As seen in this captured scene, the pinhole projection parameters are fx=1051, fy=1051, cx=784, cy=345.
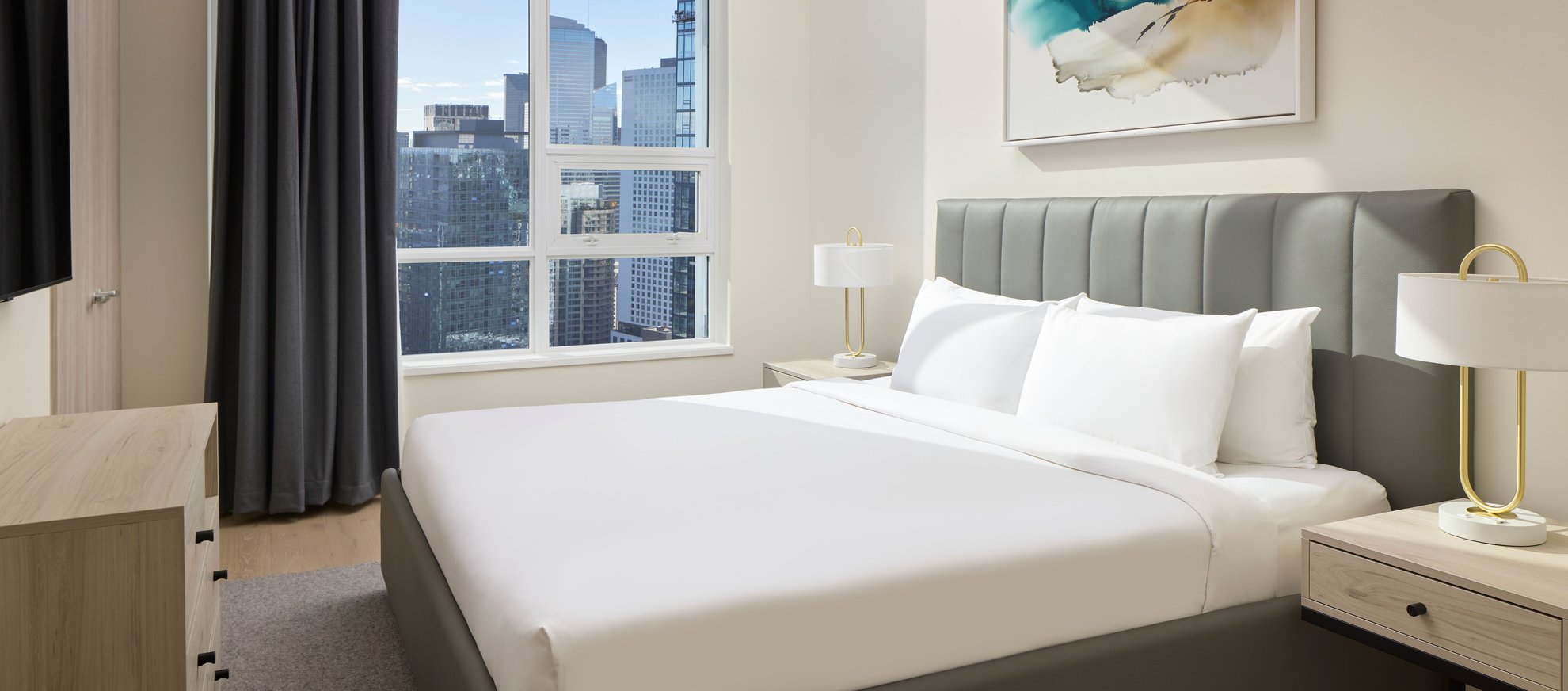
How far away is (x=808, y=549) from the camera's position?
181cm

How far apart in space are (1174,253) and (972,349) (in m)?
0.63

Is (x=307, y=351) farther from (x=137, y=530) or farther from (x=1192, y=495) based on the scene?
(x=1192, y=495)

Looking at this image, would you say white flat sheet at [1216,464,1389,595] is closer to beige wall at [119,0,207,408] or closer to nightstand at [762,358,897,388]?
nightstand at [762,358,897,388]

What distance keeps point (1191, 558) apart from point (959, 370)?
1220mm

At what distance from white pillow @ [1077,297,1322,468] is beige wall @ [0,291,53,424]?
2791 mm

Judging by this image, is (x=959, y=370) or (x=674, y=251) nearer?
(x=959, y=370)

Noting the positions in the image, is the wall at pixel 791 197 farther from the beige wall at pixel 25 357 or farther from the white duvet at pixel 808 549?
the white duvet at pixel 808 549

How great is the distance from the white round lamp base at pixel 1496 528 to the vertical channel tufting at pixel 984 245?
70.1 inches

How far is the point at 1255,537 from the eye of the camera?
2.10 m

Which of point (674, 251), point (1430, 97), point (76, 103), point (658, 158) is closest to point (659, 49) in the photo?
point (658, 158)

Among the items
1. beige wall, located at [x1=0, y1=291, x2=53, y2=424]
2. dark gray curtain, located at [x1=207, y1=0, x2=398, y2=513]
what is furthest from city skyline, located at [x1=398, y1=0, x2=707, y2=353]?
beige wall, located at [x1=0, y1=291, x2=53, y2=424]

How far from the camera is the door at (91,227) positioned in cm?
292

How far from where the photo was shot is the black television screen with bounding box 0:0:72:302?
6.74 ft

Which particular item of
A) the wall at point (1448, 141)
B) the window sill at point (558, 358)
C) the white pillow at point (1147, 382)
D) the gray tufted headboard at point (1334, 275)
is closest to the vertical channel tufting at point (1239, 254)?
the gray tufted headboard at point (1334, 275)
